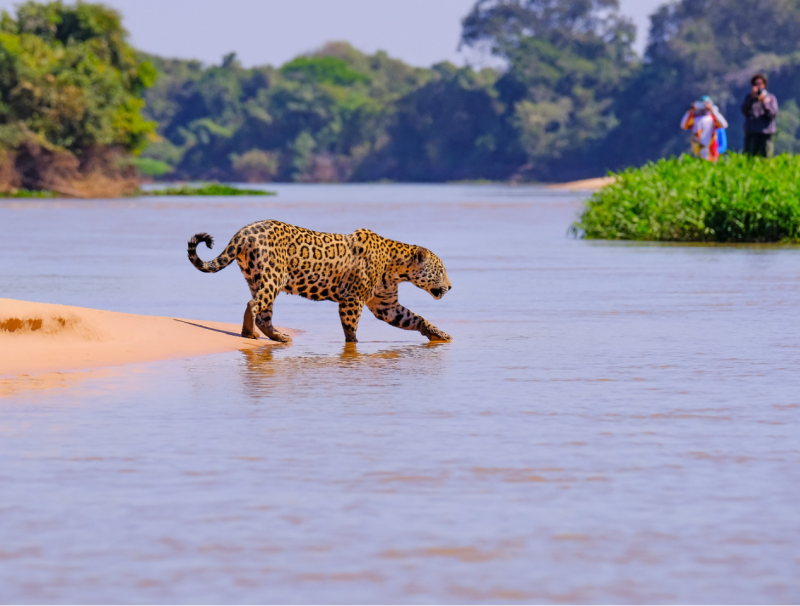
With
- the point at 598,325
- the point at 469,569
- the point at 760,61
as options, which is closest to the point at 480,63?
the point at 760,61

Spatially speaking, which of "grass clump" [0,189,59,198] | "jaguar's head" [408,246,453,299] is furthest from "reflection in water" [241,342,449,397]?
"grass clump" [0,189,59,198]

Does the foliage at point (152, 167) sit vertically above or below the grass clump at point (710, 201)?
below

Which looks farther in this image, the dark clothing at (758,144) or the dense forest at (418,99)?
the dense forest at (418,99)

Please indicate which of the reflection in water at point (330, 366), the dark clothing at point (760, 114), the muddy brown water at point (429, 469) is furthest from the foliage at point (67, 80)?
the reflection in water at point (330, 366)

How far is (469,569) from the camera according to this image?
5.07 metres

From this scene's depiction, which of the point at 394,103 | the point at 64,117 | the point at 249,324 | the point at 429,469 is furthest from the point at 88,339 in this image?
the point at 394,103

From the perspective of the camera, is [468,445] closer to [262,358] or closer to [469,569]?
[469,569]

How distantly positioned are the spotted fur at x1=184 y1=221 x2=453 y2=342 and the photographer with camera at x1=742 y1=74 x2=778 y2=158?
61.1 ft

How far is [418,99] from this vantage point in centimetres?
12850

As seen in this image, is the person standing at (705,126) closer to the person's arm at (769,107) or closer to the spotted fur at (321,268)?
the person's arm at (769,107)

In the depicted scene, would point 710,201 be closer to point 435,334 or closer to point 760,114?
point 760,114

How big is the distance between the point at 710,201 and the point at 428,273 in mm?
15547

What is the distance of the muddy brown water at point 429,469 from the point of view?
501 cm

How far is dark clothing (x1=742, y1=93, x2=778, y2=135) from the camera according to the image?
29692 mm
